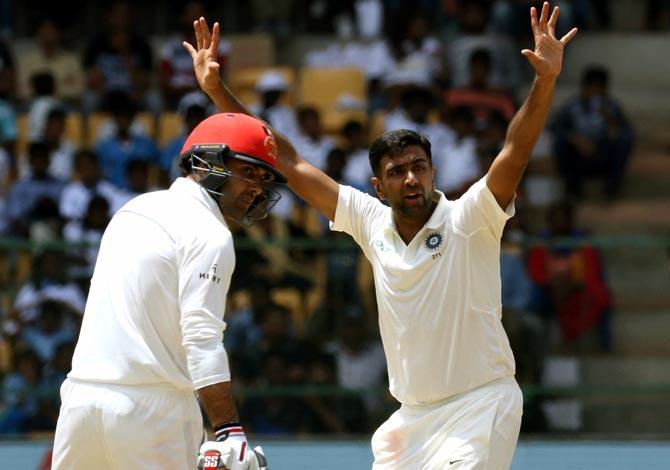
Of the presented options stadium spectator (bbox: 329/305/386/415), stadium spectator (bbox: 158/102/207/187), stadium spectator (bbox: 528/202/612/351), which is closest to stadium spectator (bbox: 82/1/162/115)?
stadium spectator (bbox: 158/102/207/187)

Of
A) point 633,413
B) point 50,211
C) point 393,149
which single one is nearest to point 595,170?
point 633,413

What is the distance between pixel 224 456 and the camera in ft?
16.2

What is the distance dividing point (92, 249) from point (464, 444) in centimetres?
511

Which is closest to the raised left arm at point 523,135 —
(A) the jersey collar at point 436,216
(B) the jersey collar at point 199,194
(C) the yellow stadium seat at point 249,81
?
(A) the jersey collar at point 436,216

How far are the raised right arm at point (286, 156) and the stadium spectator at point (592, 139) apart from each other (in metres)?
→ 7.02

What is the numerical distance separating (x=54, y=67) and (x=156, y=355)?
391 inches

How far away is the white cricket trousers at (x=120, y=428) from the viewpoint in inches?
202

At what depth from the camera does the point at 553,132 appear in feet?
43.6

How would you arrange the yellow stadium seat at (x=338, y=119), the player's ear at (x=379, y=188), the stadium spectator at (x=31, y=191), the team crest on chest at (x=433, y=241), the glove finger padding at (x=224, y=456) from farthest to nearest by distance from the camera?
the yellow stadium seat at (x=338, y=119)
the stadium spectator at (x=31, y=191)
the player's ear at (x=379, y=188)
the team crest on chest at (x=433, y=241)
the glove finger padding at (x=224, y=456)

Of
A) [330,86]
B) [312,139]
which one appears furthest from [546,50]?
[330,86]

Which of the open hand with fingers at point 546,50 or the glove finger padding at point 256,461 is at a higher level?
the open hand with fingers at point 546,50

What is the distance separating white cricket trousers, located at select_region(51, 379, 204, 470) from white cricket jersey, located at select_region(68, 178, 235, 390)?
0.05 metres

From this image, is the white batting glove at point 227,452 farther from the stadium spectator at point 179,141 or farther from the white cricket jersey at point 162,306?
the stadium spectator at point 179,141

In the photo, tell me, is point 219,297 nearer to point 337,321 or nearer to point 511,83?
point 337,321
